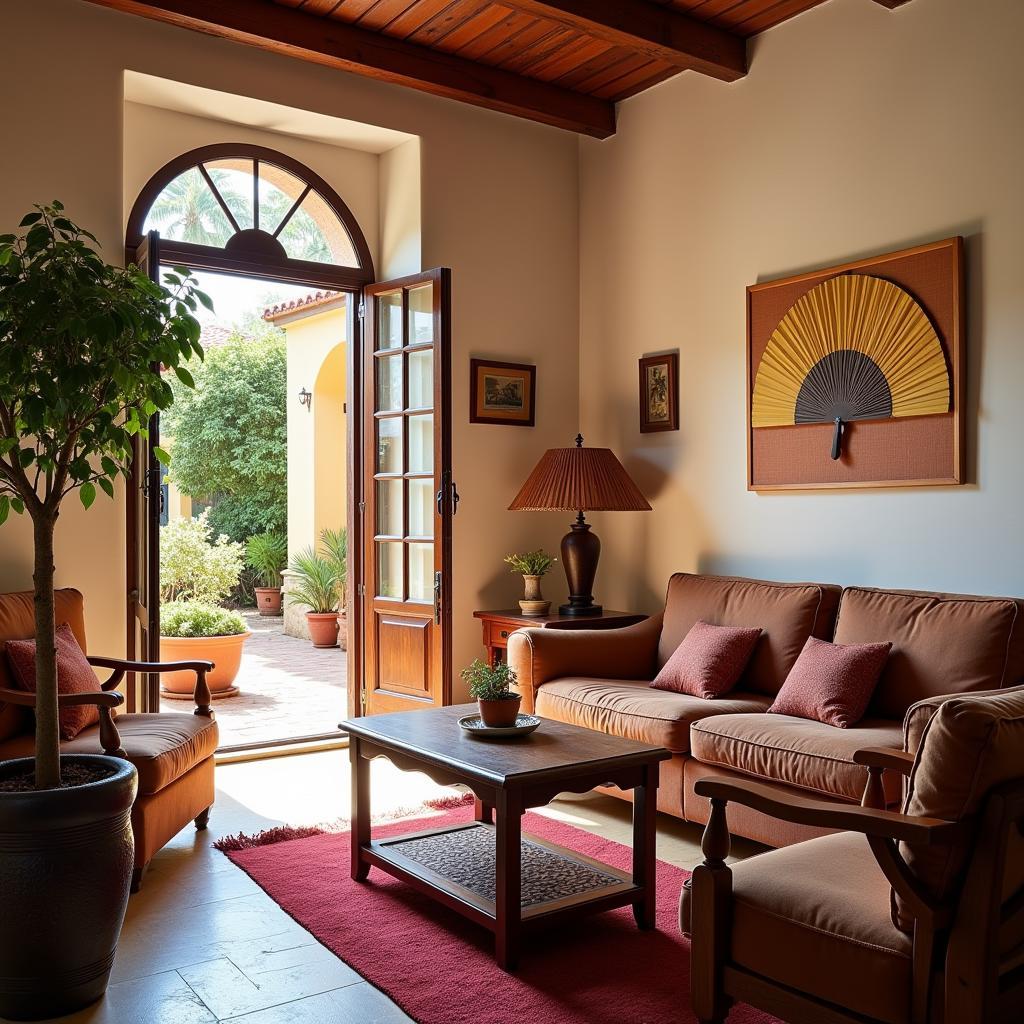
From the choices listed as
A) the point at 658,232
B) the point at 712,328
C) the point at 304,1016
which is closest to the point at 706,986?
the point at 304,1016

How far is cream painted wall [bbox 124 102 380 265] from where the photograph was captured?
192 inches

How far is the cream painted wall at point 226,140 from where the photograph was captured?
4.87 metres

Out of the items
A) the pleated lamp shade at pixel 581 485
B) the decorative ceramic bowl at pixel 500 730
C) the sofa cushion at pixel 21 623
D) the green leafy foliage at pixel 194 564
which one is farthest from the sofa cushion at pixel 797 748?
the green leafy foliage at pixel 194 564

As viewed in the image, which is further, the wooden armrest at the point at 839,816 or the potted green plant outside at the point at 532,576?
the potted green plant outside at the point at 532,576

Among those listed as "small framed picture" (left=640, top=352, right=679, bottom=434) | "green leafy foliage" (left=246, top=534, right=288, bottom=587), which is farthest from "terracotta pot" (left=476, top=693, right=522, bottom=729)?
"green leafy foliage" (left=246, top=534, right=288, bottom=587)

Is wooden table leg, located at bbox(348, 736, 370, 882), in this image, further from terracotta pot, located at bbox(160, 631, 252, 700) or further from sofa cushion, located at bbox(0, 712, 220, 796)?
terracotta pot, located at bbox(160, 631, 252, 700)

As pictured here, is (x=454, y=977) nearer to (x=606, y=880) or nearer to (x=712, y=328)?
(x=606, y=880)

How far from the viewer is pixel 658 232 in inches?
213

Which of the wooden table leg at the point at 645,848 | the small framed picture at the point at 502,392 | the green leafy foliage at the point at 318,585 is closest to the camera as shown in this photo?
the wooden table leg at the point at 645,848

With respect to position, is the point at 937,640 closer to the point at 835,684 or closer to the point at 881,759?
the point at 835,684

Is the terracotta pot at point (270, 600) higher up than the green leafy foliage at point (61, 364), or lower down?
lower down

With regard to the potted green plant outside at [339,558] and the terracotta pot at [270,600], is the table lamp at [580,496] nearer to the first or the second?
the potted green plant outside at [339,558]

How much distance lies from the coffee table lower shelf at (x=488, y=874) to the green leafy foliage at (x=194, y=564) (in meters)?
4.46

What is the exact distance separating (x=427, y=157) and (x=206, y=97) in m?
1.14
